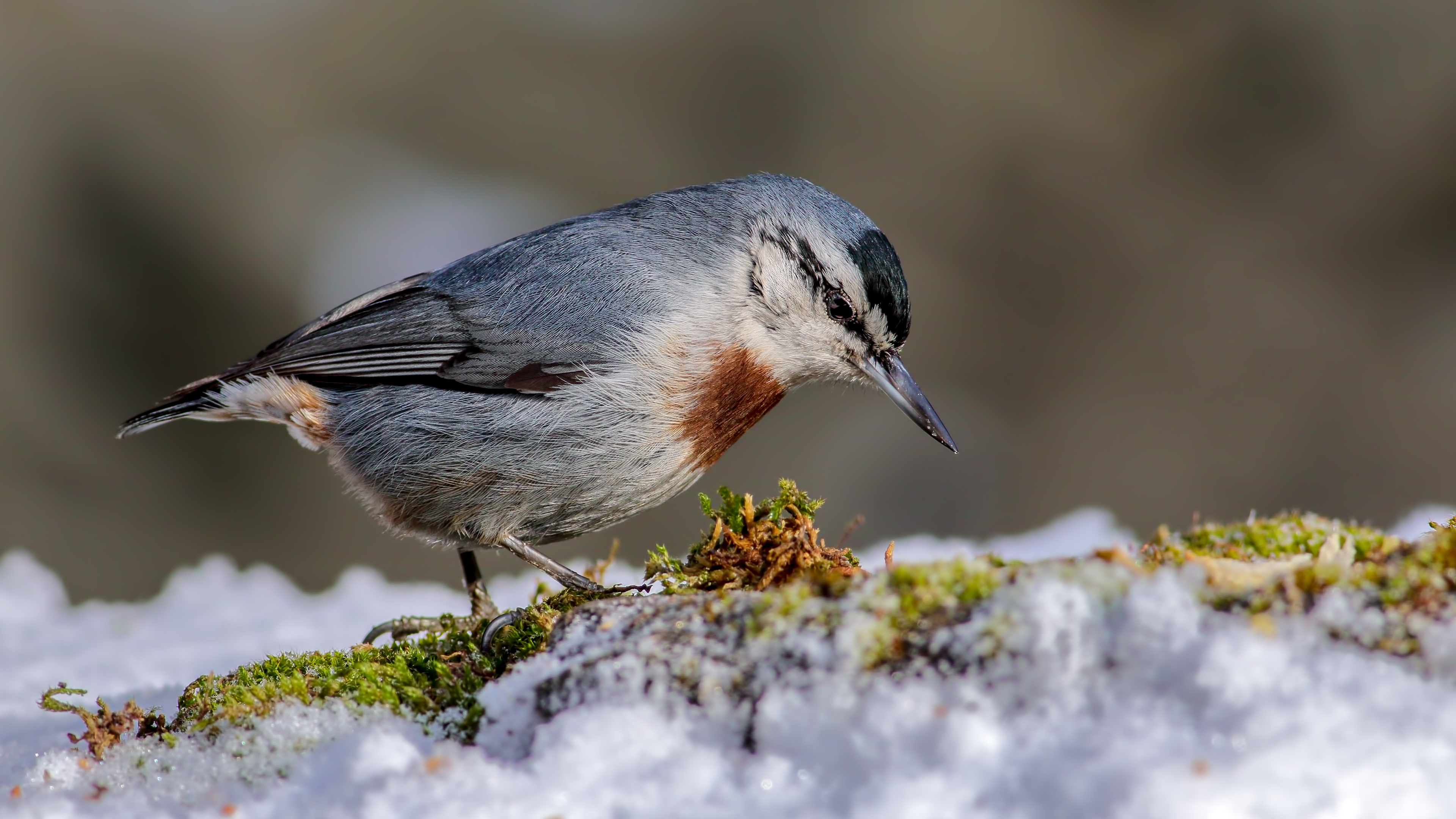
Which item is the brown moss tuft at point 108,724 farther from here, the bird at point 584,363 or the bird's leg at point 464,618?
the bird at point 584,363

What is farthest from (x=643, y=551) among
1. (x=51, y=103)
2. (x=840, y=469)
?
(x=51, y=103)

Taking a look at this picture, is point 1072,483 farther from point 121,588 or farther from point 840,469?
point 121,588

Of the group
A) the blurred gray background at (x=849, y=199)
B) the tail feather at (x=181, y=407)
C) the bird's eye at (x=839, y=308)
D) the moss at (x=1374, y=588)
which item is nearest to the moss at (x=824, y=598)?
the moss at (x=1374, y=588)

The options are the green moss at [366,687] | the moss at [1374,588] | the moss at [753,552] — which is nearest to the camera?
the moss at [1374,588]

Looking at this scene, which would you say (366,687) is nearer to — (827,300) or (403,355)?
(403,355)

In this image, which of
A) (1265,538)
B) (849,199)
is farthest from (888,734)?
(849,199)

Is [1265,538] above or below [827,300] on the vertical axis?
below

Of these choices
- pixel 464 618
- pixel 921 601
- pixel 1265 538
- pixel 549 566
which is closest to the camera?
pixel 921 601
